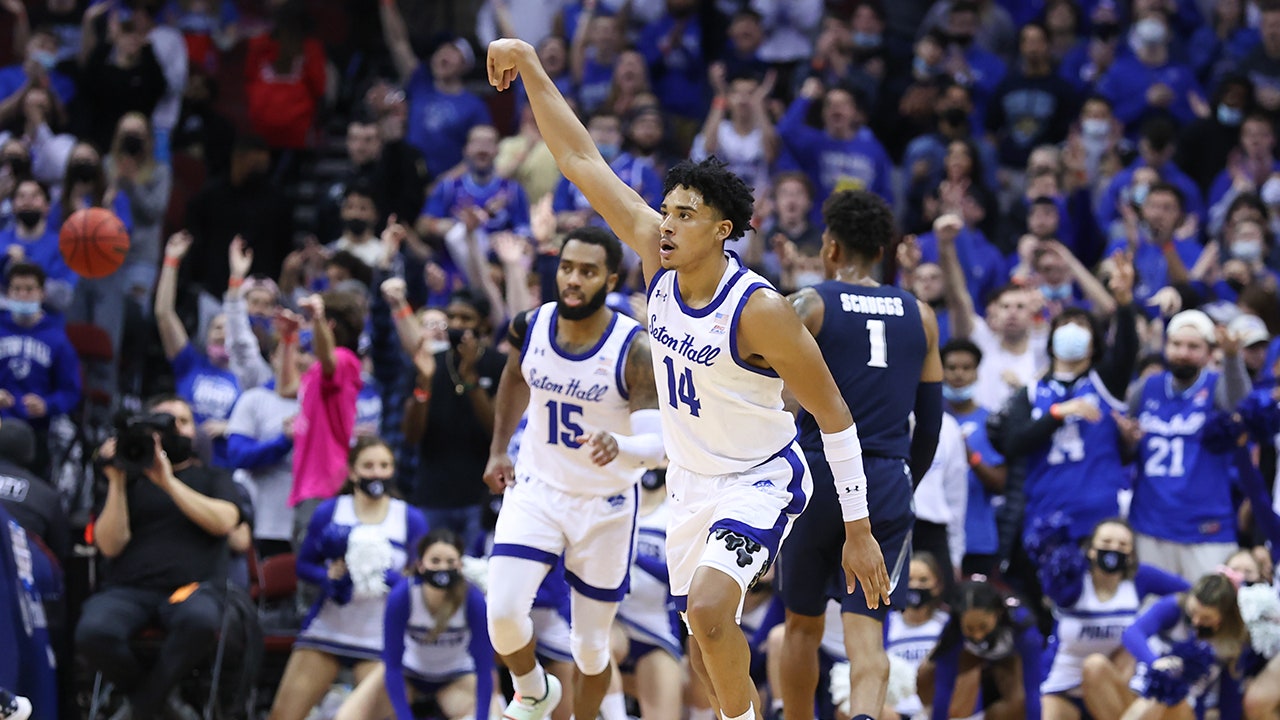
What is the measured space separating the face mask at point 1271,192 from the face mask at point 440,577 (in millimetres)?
8006

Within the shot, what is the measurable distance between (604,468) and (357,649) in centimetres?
288

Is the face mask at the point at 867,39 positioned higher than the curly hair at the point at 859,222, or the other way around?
the face mask at the point at 867,39

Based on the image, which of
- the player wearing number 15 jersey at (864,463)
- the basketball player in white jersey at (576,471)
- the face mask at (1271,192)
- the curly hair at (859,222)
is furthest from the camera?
the face mask at (1271,192)

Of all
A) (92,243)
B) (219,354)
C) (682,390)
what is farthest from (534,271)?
(682,390)

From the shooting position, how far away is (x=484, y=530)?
11.3 m

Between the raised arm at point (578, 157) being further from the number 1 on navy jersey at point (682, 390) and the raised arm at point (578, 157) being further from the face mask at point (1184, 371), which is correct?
the face mask at point (1184, 371)

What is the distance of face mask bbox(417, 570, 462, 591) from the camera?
968 cm

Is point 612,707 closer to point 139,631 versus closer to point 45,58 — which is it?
point 139,631

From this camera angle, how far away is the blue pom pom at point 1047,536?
33.8 feet

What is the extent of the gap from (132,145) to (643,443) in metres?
8.36

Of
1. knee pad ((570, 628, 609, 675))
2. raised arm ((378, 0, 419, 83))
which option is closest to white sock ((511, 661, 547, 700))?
knee pad ((570, 628, 609, 675))

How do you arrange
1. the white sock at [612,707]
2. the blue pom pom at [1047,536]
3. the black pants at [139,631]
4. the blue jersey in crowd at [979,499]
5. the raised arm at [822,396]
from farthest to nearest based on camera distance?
the blue jersey in crowd at [979,499], the blue pom pom at [1047,536], the black pants at [139,631], the white sock at [612,707], the raised arm at [822,396]

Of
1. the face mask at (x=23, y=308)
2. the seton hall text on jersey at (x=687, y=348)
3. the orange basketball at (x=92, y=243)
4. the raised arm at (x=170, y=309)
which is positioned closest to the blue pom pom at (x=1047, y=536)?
the seton hall text on jersey at (x=687, y=348)

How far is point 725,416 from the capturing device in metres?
6.54
